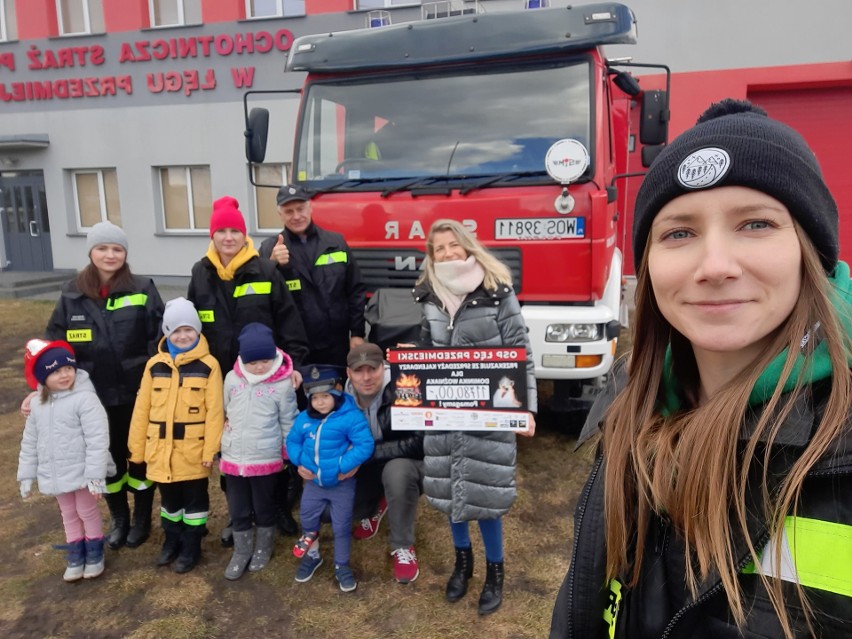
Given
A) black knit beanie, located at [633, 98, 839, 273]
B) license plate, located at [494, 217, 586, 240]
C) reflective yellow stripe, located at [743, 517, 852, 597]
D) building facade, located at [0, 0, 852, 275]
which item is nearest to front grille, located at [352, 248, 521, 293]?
license plate, located at [494, 217, 586, 240]

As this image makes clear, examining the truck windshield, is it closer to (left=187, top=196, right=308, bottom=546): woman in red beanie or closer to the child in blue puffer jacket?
(left=187, top=196, right=308, bottom=546): woman in red beanie

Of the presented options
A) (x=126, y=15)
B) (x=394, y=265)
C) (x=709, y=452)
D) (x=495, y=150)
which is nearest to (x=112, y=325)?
(x=394, y=265)

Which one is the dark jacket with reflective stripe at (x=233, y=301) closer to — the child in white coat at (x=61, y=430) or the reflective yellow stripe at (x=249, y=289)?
the reflective yellow stripe at (x=249, y=289)

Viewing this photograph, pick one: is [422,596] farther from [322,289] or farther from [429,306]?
[322,289]

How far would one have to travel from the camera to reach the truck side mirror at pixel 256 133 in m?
4.73

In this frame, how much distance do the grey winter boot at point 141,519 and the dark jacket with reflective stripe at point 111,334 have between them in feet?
1.97

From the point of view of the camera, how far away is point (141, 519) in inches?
142

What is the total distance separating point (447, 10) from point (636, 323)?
13.2ft

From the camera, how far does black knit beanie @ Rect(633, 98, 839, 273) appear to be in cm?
90

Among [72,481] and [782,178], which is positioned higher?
[782,178]

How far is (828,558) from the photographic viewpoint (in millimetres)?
798

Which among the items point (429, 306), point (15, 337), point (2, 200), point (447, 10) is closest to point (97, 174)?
point (2, 200)

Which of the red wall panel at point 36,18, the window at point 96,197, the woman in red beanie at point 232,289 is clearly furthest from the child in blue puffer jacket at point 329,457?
the red wall panel at point 36,18

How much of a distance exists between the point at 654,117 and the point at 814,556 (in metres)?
3.85
